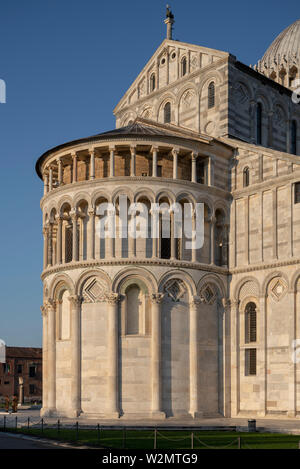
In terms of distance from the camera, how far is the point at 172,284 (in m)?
37.2

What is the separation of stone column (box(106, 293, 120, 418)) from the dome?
29234 millimetres

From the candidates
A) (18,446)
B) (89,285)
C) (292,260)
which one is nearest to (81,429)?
(18,446)

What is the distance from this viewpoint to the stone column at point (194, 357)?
36.3 metres

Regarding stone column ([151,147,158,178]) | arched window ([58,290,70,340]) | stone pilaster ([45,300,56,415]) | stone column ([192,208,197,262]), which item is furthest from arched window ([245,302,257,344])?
stone pilaster ([45,300,56,415])

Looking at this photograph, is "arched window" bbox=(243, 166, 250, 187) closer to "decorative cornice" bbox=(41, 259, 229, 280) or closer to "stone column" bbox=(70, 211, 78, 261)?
"decorative cornice" bbox=(41, 259, 229, 280)

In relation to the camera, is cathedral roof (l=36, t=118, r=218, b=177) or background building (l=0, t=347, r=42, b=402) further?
background building (l=0, t=347, r=42, b=402)

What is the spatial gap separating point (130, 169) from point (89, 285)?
6.94 meters

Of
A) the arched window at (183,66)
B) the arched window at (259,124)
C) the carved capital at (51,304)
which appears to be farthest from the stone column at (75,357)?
the arched window at (183,66)

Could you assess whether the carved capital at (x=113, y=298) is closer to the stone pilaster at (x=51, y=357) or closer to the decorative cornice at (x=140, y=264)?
the decorative cornice at (x=140, y=264)

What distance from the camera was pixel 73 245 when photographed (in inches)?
1495

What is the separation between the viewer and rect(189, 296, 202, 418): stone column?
36.3 meters

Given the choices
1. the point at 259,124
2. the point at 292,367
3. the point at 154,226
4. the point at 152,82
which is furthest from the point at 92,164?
the point at 292,367
